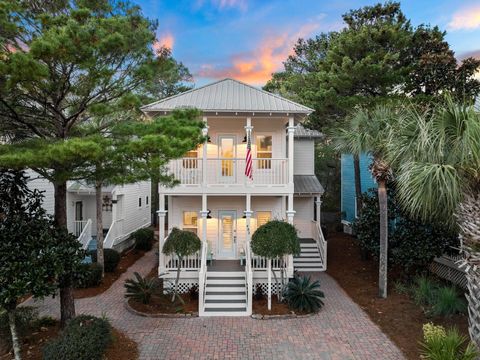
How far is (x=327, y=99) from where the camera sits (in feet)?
50.3

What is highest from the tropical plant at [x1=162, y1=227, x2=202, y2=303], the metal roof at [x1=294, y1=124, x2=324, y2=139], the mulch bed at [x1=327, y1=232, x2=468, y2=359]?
the metal roof at [x1=294, y1=124, x2=324, y2=139]

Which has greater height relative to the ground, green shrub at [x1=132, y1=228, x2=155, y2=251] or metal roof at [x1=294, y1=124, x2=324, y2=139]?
metal roof at [x1=294, y1=124, x2=324, y2=139]

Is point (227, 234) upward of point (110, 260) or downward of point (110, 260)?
upward

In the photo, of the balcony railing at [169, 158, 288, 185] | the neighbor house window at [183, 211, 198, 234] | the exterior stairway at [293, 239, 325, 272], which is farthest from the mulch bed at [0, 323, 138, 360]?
the exterior stairway at [293, 239, 325, 272]

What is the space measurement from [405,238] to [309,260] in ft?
17.0

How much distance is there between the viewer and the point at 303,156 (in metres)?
18.5

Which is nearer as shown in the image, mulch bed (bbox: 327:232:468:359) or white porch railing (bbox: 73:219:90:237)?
mulch bed (bbox: 327:232:468:359)

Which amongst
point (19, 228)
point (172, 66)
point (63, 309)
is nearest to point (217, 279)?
point (63, 309)

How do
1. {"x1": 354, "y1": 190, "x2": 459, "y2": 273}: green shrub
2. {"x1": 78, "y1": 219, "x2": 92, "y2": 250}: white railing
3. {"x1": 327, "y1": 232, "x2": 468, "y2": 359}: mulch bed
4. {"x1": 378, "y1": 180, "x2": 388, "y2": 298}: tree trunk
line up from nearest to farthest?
{"x1": 327, "y1": 232, "x2": 468, "y2": 359}: mulch bed < {"x1": 378, "y1": 180, "x2": 388, "y2": 298}: tree trunk < {"x1": 354, "y1": 190, "x2": 459, "y2": 273}: green shrub < {"x1": 78, "y1": 219, "x2": 92, "y2": 250}: white railing

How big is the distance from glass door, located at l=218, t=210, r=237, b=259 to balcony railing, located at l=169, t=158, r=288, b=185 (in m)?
1.88

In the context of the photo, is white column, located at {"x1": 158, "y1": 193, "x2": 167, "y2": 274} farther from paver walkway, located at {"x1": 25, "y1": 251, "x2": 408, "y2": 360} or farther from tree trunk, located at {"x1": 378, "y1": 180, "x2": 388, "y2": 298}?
tree trunk, located at {"x1": 378, "y1": 180, "x2": 388, "y2": 298}

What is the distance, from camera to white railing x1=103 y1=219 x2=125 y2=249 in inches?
648

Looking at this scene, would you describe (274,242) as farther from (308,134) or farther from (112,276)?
(308,134)

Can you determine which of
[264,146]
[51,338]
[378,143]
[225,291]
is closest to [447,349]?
[378,143]
